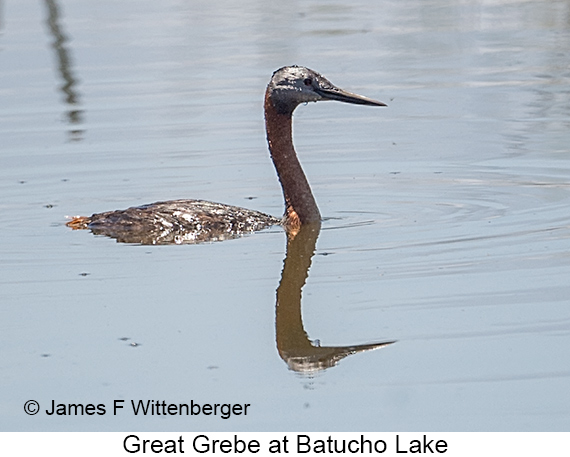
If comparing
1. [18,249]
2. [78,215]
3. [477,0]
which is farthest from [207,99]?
[477,0]

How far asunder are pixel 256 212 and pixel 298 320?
2.41 meters

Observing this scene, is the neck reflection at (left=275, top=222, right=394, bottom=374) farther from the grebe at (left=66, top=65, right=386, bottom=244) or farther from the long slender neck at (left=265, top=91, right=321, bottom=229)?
the grebe at (left=66, top=65, right=386, bottom=244)

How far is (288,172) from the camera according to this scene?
948cm

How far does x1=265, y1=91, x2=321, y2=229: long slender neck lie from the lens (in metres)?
9.30

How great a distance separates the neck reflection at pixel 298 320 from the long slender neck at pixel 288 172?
11cm

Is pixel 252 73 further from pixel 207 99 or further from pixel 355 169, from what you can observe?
pixel 355 169

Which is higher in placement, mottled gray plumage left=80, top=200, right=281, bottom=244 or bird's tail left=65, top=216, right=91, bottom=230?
mottled gray plumage left=80, top=200, right=281, bottom=244

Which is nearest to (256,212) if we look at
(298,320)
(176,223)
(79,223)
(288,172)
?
(288,172)

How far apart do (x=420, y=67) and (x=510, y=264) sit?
8.95 m

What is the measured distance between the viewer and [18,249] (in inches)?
341

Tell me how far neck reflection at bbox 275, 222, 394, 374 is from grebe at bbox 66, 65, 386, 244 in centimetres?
28

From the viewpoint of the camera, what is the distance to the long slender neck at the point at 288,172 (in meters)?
9.30

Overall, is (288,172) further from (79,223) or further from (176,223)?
(79,223)

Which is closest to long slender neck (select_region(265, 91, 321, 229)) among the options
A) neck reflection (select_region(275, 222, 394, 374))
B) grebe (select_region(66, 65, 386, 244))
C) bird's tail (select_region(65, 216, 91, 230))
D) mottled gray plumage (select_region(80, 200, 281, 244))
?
grebe (select_region(66, 65, 386, 244))
